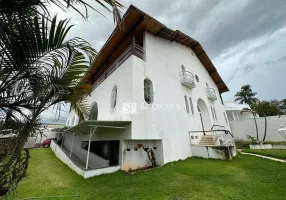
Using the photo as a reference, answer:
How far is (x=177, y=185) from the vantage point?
4711mm

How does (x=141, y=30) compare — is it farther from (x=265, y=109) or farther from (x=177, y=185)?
(x=265, y=109)

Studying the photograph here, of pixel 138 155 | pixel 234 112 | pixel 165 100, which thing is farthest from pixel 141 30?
pixel 234 112

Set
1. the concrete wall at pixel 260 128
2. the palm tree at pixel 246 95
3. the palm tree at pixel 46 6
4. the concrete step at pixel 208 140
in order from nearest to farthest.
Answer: the palm tree at pixel 46 6 < the concrete step at pixel 208 140 < the concrete wall at pixel 260 128 < the palm tree at pixel 246 95

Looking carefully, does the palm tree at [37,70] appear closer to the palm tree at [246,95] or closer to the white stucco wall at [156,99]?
the white stucco wall at [156,99]

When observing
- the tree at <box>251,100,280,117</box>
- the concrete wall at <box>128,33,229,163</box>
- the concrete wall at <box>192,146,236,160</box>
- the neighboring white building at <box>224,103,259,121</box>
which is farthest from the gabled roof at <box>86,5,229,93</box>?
the tree at <box>251,100,280,117</box>

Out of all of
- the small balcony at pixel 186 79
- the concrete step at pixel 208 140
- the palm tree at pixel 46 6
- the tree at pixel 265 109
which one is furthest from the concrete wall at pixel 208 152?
the tree at pixel 265 109

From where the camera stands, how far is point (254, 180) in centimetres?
493

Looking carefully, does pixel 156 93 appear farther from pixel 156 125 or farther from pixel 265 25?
pixel 265 25

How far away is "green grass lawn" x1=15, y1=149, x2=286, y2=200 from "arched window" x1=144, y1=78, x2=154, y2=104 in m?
3.91

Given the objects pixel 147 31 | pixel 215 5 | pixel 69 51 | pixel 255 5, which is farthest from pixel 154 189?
pixel 255 5

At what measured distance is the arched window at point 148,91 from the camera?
8223mm

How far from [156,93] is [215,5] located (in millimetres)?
6501

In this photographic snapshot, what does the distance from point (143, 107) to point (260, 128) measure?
17.0 meters

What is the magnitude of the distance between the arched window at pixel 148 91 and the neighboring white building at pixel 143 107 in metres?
0.04
